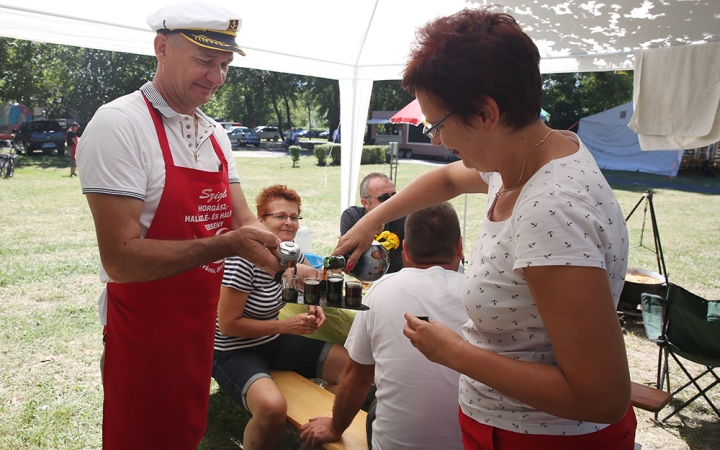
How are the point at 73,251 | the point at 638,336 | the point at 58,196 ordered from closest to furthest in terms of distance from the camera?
the point at 638,336, the point at 73,251, the point at 58,196

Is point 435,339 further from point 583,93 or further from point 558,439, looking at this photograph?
point 583,93

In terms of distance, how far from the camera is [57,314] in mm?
5098

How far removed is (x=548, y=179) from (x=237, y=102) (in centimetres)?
5139

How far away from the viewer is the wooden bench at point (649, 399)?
8.41ft

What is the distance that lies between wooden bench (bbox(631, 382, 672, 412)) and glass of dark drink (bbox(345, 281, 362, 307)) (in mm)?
1719

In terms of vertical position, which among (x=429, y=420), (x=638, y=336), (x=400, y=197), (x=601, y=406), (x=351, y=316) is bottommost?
(x=638, y=336)

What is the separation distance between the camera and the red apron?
1621 millimetres

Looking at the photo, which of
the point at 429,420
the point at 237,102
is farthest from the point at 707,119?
the point at 237,102

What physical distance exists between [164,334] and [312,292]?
534 mm

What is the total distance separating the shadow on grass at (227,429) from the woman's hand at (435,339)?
7.38 ft

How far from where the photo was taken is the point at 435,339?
116cm

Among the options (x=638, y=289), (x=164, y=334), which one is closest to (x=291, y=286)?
(x=164, y=334)

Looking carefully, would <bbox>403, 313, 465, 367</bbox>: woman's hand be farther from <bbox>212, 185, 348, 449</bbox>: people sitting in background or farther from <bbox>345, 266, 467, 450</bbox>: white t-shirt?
<bbox>212, 185, 348, 449</bbox>: people sitting in background

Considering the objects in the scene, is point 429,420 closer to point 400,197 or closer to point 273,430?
point 400,197
